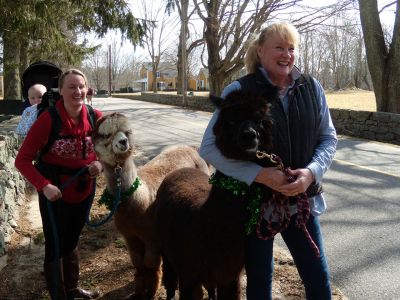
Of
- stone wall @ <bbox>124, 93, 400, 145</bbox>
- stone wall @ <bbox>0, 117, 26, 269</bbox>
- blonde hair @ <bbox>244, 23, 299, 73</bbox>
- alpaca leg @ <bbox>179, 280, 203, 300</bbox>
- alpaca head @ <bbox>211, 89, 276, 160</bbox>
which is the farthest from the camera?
stone wall @ <bbox>124, 93, 400, 145</bbox>

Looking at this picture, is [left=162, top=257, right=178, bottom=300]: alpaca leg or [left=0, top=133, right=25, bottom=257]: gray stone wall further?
[left=0, top=133, right=25, bottom=257]: gray stone wall

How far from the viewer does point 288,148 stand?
7.14ft

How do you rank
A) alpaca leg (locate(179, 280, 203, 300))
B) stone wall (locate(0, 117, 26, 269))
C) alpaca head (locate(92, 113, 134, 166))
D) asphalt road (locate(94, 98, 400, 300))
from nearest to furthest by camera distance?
alpaca leg (locate(179, 280, 203, 300)), alpaca head (locate(92, 113, 134, 166)), asphalt road (locate(94, 98, 400, 300)), stone wall (locate(0, 117, 26, 269))

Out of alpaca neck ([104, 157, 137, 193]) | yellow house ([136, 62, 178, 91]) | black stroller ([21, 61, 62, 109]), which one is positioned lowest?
alpaca neck ([104, 157, 137, 193])

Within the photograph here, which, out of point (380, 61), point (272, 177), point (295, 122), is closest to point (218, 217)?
point (272, 177)

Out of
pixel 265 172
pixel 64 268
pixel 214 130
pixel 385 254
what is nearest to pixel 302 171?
pixel 265 172

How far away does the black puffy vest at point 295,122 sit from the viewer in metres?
2.17

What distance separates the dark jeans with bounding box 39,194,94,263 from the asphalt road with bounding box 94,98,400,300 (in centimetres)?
240

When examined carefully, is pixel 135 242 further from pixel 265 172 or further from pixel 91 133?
pixel 265 172

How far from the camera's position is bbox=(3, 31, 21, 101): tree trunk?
9344 millimetres

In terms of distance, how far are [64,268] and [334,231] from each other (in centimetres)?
331

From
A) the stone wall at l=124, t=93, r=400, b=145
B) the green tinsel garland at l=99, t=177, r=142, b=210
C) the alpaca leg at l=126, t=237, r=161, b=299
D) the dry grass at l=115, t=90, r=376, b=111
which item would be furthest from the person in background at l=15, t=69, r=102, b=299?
the dry grass at l=115, t=90, r=376, b=111

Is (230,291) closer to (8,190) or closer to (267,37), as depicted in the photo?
(267,37)

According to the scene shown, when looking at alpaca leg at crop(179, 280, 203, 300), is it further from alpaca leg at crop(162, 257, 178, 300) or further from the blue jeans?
alpaca leg at crop(162, 257, 178, 300)
